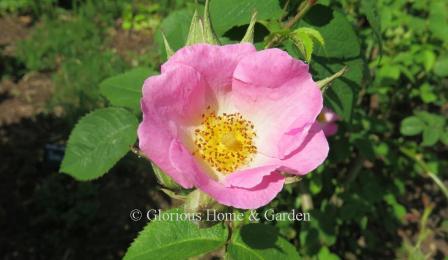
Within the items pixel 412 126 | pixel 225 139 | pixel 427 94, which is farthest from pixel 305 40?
pixel 427 94

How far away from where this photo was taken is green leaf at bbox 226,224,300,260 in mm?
1165

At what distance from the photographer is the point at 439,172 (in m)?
2.52

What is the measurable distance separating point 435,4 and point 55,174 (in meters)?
2.24

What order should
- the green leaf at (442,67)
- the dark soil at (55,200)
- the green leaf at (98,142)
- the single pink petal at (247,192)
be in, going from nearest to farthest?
the single pink petal at (247,192)
the green leaf at (98,142)
the green leaf at (442,67)
the dark soil at (55,200)

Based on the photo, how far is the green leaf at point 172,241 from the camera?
1117 mm

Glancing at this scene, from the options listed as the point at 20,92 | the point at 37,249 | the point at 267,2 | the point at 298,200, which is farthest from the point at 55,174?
the point at 267,2

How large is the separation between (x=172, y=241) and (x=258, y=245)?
0.20 m

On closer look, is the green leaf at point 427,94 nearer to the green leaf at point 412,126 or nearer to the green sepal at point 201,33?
the green leaf at point 412,126

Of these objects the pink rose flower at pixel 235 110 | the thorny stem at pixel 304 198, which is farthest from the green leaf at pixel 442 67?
the pink rose flower at pixel 235 110

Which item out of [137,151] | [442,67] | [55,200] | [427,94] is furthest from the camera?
[55,200]

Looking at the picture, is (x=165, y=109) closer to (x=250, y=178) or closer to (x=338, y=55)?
(x=250, y=178)

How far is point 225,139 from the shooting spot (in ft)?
4.22

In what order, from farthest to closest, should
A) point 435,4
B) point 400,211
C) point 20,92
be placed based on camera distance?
point 20,92 < point 400,211 < point 435,4

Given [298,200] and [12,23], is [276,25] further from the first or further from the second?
[12,23]
